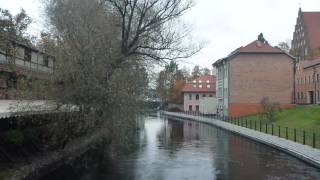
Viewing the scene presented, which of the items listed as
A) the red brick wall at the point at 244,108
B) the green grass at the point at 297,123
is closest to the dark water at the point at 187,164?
the green grass at the point at 297,123

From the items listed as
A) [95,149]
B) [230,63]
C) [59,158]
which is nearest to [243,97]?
[230,63]

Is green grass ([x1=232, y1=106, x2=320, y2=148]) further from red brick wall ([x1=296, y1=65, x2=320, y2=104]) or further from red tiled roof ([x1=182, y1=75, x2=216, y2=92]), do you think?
red tiled roof ([x1=182, y1=75, x2=216, y2=92])

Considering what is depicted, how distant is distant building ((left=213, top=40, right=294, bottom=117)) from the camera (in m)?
70.2

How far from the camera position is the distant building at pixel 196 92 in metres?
112

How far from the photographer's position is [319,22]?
105812mm

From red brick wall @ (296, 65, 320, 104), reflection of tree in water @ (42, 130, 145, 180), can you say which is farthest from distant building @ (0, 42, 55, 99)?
red brick wall @ (296, 65, 320, 104)

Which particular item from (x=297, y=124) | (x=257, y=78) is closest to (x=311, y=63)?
(x=257, y=78)

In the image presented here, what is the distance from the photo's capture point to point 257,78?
70562mm

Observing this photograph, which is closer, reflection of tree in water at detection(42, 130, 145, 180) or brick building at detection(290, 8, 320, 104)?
reflection of tree in water at detection(42, 130, 145, 180)

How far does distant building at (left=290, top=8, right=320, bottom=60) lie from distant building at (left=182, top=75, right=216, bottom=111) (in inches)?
750

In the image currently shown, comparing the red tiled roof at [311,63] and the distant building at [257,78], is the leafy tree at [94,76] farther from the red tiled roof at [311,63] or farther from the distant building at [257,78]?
the red tiled roof at [311,63]

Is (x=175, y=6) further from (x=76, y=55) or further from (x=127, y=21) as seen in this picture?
(x=76, y=55)

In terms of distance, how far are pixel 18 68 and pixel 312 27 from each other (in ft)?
273

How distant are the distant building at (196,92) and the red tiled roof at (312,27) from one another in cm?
2294
